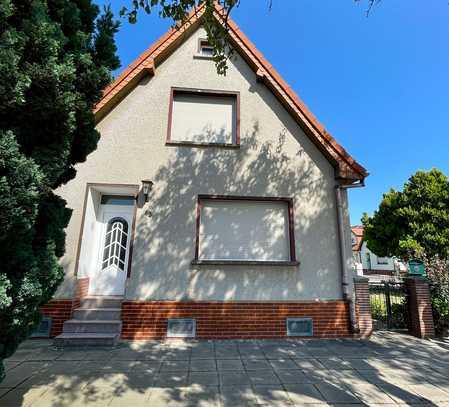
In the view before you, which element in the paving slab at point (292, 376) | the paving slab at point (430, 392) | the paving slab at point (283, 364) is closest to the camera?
the paving slab at point (430, 392)

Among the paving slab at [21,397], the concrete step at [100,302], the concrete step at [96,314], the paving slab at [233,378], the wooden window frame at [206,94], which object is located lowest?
the paving slab at [21,397]

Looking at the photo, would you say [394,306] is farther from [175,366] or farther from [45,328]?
[45,328]

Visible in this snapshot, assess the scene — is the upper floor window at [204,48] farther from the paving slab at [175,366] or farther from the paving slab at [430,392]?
the paving slab at [430,392]

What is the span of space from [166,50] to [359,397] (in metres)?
8.25

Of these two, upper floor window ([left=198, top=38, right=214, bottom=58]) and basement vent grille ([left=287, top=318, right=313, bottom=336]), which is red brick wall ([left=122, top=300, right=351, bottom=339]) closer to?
basement vent grille ([left=287, top=318, right=313, bottom=336])

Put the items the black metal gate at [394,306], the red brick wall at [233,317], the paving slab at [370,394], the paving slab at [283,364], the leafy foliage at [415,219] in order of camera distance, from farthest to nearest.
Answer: the leafy foliage at [415,219] < the black metal gate at [394,306] < the red brick wall at [233,317] < the paving slab at [283,364] < the paving slab at [370,394]

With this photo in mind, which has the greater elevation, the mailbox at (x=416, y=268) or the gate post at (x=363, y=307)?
the mailbox at (x=416, y=268)

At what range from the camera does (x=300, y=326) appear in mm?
5984

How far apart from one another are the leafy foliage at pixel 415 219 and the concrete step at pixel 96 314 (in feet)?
44.8

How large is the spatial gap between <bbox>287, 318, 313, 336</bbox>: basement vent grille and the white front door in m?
4.04

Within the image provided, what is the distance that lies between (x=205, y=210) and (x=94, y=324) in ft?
11.2

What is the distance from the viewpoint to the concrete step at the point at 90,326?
5434 millimetres

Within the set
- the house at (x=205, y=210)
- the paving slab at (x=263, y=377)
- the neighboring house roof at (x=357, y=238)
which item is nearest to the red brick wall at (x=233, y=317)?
the house at (x=205, y=210)

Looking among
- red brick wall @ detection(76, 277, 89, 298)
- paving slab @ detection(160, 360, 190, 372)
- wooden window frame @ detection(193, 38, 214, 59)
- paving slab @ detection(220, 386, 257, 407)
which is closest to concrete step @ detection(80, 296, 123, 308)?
red brick wall @ detection(76, 277, 89, 298)
